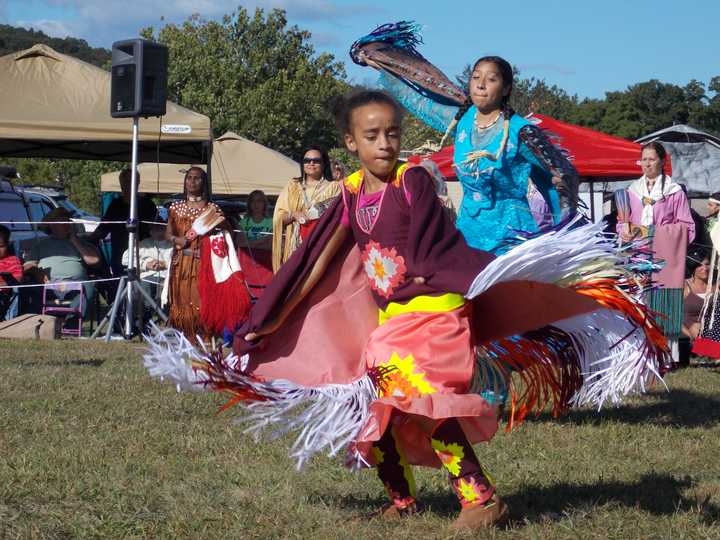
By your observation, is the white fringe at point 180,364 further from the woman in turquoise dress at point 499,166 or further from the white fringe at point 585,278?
the woman in turquoise dress at point 499,166

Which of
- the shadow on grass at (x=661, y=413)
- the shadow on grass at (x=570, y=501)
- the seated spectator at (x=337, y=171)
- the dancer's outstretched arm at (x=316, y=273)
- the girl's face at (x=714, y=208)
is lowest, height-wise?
the shadow on grass at (x=661, y=413)

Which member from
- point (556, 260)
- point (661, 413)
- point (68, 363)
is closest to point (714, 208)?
point (661, 413)

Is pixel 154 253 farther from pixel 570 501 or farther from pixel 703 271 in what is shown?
pixel 570 501

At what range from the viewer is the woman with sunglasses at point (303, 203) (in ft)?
28.1

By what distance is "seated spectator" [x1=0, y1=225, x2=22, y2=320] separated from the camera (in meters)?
11.1

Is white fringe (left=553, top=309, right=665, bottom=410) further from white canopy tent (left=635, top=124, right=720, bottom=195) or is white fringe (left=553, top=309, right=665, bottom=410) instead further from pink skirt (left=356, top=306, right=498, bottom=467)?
white canopy tent (left=635, top=124, right=720, bottom=195)

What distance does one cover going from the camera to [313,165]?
8625mm

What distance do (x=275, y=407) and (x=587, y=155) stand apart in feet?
27.6

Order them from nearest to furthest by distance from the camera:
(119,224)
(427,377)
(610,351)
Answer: (427,377) < (610,351) < (119,224)

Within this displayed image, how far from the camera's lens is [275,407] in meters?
3.68

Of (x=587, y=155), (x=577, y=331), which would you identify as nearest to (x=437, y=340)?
(x=577, y=331)

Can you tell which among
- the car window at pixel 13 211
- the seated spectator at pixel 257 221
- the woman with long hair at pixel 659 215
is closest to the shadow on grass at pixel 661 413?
the woman with long hair at pixel 659 215

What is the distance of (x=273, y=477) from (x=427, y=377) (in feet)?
4.27

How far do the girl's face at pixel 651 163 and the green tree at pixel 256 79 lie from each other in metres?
36.1
